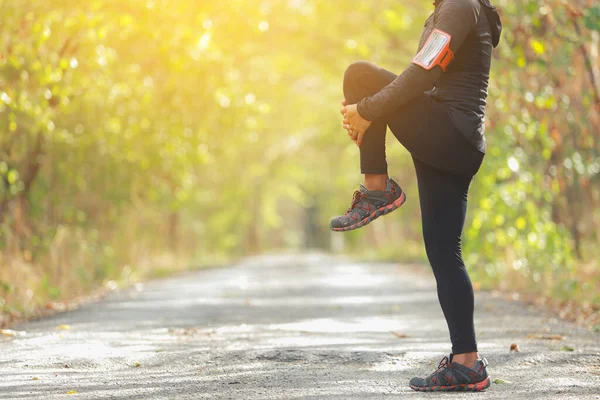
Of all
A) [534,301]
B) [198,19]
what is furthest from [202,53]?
[534,301]

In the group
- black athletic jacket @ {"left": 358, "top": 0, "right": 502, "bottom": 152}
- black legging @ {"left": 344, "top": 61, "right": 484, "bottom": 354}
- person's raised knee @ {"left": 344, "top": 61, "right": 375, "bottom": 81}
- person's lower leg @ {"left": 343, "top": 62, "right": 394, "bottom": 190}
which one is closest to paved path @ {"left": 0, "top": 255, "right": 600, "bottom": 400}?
black legging @ {"left": 344, "top": 61, "right": 484, "bottom": 354}

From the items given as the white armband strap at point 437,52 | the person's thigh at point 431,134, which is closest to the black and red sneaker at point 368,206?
the person's thigh at point 431,134

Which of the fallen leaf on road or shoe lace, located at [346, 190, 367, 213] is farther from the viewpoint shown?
the fallen leaf on road

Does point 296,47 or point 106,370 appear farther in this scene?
point 296,47

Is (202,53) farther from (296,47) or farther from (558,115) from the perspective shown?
(296,47)

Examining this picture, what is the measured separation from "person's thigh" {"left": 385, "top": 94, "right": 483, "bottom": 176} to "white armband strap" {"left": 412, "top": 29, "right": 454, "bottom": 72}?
0.18 meters

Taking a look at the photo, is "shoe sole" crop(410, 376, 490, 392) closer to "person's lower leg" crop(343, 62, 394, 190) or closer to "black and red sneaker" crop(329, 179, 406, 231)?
"black and red sneaker" crop(329, 179, 406, 231)

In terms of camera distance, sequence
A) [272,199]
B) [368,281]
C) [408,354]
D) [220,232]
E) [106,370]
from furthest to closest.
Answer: [272,199] < [220,232] < [368,281] < [408,354] < [106,370]

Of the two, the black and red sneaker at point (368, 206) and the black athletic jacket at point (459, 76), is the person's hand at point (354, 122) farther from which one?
the black and red sneaker at point (368, 206)

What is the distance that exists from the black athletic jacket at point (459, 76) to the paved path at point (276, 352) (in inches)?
51.4

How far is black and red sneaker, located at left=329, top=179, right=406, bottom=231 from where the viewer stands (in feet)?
15.5

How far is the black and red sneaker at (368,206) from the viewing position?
473 centimetres

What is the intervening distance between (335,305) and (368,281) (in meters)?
4.81

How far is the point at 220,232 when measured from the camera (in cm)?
3891
